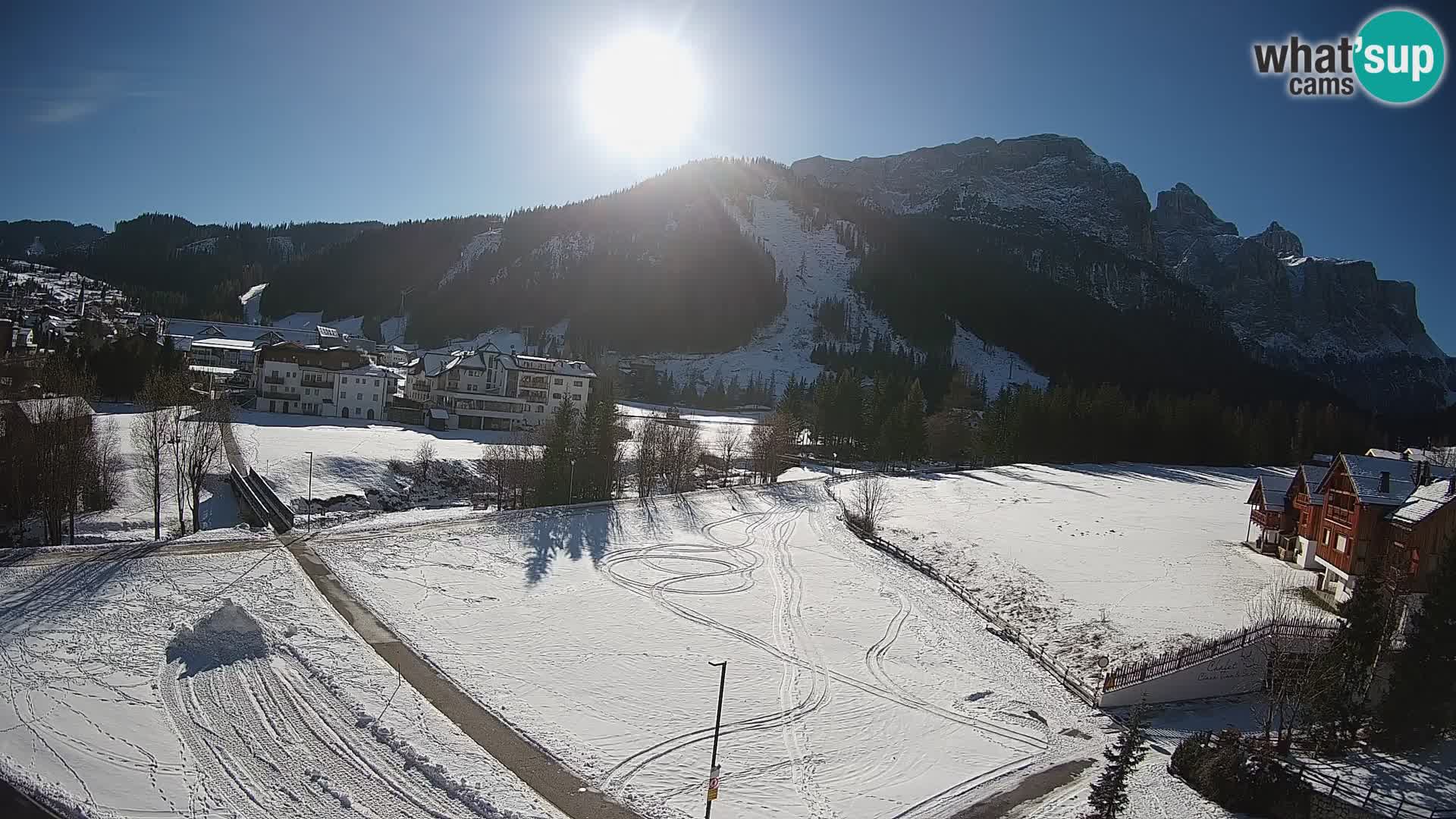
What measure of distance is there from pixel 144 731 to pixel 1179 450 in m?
106

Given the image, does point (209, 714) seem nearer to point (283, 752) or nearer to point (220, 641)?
point (283, 752)

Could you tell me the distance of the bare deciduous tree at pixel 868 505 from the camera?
170 ft

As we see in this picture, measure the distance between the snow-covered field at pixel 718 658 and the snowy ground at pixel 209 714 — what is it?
291cm

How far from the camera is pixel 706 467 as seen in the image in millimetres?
72688

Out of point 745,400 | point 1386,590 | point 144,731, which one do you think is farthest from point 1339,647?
point 745,400

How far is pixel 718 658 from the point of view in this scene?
28859mm

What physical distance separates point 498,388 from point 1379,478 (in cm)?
8101

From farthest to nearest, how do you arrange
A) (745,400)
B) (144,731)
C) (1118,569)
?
(745,400) → (1118,569) → (144,731)

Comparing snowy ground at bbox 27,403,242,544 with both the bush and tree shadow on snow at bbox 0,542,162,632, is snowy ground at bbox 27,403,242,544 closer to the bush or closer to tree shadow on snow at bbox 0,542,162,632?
tree shadow on snow at bbox 0,542,162,632

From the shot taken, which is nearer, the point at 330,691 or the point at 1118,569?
the point at 330,691

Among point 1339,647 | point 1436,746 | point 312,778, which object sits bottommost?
point 312,778

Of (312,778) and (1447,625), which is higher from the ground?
(1447,625)

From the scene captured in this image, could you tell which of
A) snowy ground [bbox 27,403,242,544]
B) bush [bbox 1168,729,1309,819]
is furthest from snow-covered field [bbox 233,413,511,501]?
bush [bbox 1168,729,1309,819]

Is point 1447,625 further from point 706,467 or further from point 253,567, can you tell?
point 706,467
